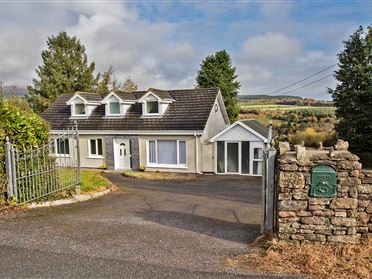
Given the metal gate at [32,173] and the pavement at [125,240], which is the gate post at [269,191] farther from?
the metal gate at [32,173]

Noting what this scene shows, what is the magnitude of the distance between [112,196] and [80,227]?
4.42 meters

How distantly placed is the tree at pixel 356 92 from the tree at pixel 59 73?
34.3 m

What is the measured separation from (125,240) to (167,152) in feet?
56.0

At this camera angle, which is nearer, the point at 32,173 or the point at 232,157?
the point at 32,173

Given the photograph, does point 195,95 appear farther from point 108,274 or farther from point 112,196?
point 108,274

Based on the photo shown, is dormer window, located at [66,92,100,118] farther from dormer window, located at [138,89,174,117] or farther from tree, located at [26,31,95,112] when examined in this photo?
tree, located at [26,31,95,112]

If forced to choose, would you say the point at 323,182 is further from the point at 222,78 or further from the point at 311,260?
the point at 222,78

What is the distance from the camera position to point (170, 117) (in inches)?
939

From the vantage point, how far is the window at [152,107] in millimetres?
24673

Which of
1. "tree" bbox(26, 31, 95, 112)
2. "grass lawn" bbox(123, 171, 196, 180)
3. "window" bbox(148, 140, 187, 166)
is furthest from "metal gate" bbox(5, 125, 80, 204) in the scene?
"tree" bbox(26, 31, 95, 112)

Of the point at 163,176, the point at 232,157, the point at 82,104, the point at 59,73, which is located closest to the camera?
the point at 163,176

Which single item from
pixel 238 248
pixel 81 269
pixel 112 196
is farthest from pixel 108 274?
pixel 112 196

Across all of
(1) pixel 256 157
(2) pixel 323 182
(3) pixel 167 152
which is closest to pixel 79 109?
(3) pixel 167 152

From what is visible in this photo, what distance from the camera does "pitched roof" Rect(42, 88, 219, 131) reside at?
23.1 m
